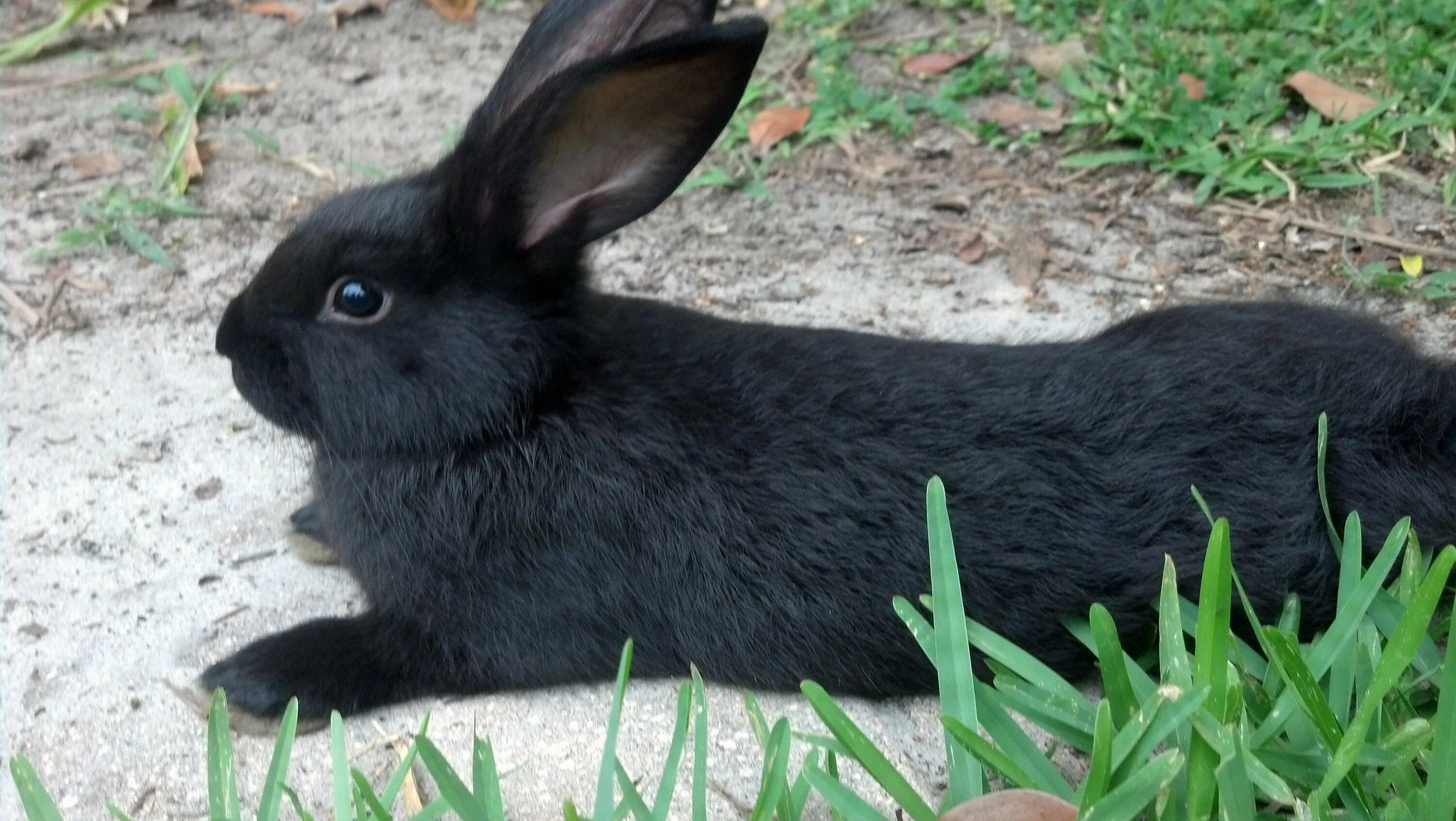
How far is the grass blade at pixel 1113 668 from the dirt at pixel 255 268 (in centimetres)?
43

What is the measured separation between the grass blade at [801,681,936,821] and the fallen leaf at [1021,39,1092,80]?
3482 millimetres

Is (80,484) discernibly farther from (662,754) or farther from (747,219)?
(747,219)

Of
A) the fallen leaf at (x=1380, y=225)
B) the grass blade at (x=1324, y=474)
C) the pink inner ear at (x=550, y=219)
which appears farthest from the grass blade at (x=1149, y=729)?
the fallen leaf at (x=1380, y=225)

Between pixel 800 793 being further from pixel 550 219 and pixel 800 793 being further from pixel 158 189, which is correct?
pixel 158 189

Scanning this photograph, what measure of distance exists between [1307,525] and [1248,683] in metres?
0.36

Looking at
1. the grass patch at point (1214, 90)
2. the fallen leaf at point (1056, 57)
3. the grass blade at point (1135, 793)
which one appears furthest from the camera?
the fallen leaf at point (1056, 57)

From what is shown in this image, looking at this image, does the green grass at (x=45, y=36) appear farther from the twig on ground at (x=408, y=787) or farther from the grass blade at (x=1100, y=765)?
the grass blade at (x=1100, y=765)

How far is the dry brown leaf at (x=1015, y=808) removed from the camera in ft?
6.59

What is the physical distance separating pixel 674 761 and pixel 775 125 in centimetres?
316

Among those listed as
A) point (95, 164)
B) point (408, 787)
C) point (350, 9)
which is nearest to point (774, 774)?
point (408, 787)

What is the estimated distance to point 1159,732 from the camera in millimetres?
1986

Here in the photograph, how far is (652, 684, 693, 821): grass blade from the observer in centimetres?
213

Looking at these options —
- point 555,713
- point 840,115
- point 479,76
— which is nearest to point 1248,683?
point 555,713

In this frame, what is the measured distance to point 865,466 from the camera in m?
2.55
